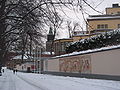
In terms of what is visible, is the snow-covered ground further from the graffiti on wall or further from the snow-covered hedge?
the snow-covered hedge

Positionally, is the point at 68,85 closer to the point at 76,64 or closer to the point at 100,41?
the point at 100,41

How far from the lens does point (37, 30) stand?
1249 centimetres

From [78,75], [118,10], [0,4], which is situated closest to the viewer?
[0,4]

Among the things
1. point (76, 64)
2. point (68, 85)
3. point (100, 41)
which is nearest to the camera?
point (68, 85)

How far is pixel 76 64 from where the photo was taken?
103 feet

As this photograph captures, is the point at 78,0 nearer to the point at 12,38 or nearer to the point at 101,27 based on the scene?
the point at 12,38

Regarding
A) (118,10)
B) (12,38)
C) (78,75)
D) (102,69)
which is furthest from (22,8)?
(118,10)

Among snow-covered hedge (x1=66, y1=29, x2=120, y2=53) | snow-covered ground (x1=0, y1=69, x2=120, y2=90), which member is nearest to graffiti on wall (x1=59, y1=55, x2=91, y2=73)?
snow-covered hedge (x1=66, y1=29, x2=120, y2=53)

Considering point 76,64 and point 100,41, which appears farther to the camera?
point 76,64

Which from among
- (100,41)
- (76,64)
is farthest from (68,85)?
(76,64)

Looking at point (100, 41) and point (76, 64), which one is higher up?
point (100, 41)

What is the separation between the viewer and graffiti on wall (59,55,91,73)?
2784cm

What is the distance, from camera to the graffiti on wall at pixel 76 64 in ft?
91.4

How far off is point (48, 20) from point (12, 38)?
12292 mm
